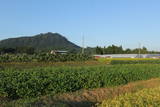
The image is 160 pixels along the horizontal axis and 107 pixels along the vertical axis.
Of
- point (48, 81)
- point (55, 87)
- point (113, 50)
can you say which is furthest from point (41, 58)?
point (113, 50)

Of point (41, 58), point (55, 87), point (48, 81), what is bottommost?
point (55, 87)

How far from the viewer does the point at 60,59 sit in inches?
2282

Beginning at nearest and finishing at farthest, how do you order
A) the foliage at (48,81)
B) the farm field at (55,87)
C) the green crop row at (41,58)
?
1. the farm field at (55,87)
2. the foliage at (48,81)
3. the green crop row at (41,58)

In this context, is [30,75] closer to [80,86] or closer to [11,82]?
[11,82]

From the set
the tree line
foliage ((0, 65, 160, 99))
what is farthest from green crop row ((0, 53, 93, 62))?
the tree line

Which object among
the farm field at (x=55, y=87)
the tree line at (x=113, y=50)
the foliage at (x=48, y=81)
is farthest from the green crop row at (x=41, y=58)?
the tree line at (x=113, y=50)

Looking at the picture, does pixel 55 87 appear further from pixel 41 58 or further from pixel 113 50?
pixel 113 50

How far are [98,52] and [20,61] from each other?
75.4 m

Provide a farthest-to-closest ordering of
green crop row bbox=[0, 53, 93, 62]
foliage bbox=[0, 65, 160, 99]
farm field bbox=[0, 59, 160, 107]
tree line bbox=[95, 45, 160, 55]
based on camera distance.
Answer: tree line bbox=[95, 45, 160, 55], green crop row bbox=[0, 53, 93, 62], foliage bbox=[0, 65, 160, 99], farm field bbox=[0, 59, 160, 107]

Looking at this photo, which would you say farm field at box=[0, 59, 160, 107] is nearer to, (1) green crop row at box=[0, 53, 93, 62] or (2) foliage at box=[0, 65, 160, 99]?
(2) foliage at box=[0, 65, 160, 99]

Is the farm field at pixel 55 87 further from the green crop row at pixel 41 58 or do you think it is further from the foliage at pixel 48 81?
the green crop row at pixel 41 58

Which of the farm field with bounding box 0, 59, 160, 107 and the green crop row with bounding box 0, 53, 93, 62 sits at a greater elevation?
the green crop row with bounding box 0, 53, 93, 62

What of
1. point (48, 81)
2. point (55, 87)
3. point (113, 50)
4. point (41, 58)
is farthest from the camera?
point (113, 50)

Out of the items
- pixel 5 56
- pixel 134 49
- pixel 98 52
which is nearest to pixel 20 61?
pixel 5 56
